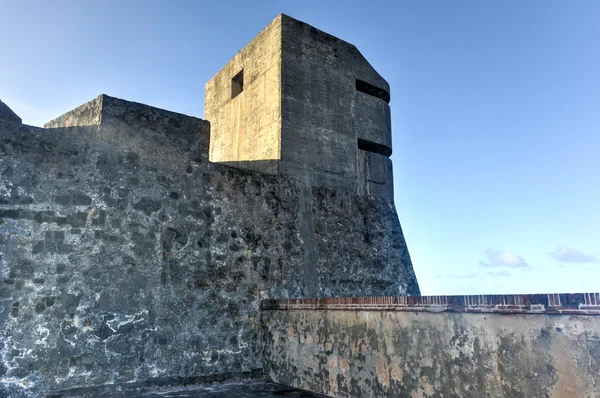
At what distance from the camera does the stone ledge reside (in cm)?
283

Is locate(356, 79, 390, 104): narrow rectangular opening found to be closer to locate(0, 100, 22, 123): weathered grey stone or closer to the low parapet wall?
the low parapet wall

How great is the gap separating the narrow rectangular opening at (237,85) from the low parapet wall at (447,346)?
17.5 feet

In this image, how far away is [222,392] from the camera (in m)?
5.14

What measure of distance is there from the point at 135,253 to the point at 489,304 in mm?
4038

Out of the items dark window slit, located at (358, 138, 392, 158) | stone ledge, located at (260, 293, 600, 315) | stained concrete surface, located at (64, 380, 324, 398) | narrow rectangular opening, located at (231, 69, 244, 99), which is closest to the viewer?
stone ledge, located at (260, 293, 600, 315)

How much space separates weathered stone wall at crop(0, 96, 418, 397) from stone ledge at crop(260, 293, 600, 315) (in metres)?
1.79

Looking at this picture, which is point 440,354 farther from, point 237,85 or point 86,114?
point 237,85

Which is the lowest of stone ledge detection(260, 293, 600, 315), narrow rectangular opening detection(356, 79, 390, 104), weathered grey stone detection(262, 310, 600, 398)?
weathered grey stone detection(262, 310, 600, 398)

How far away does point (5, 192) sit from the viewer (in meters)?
4.82

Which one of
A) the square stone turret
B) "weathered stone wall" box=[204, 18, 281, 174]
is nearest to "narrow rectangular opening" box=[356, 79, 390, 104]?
the square stone turret

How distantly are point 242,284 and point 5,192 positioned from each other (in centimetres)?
305

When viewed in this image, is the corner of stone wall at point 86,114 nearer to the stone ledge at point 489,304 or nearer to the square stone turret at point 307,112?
the square stone turret at point 307,112

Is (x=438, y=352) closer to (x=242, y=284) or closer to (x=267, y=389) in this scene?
(x=267, y=389)

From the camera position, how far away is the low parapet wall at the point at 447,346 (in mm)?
2873
